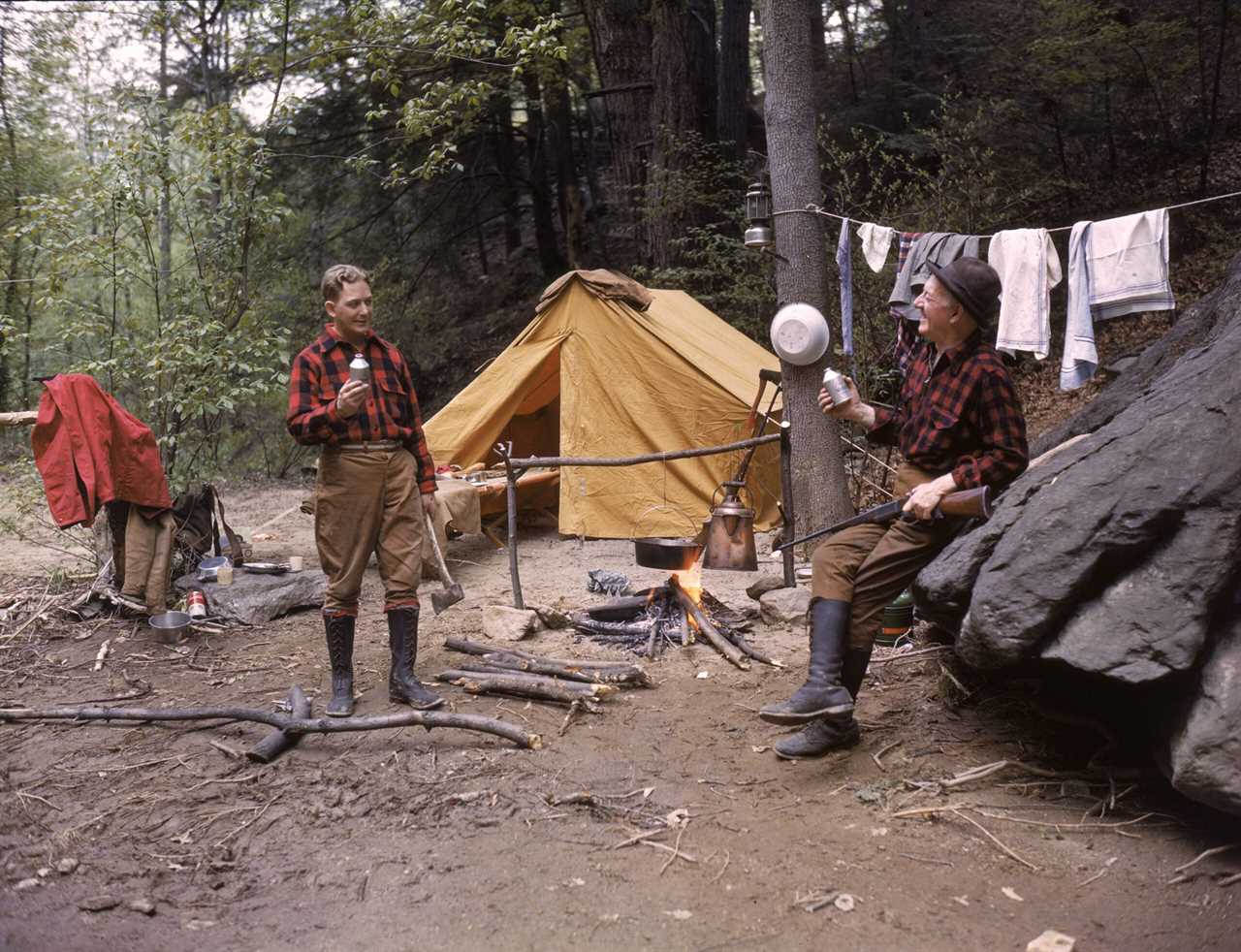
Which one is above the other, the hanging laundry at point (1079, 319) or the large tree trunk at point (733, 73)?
the large tree trunk at point (733, 73)

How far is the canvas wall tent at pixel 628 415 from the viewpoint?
760 centimetres

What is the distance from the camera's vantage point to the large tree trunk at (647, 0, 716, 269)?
10.3 metres

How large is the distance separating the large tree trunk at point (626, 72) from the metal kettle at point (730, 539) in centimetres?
613

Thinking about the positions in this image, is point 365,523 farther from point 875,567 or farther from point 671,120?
point 671,120

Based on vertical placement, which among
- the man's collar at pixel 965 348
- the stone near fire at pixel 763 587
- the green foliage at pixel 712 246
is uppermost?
the green foliage at pixel 712 246

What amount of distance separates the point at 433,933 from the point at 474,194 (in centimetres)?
1261

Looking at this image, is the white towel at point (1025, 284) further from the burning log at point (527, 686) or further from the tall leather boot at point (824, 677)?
the burning log at point (527, 686)

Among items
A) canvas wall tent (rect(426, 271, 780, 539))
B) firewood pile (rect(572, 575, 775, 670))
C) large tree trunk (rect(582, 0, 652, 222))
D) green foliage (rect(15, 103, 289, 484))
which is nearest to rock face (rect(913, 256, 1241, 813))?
firewood pile (rect(572, 575, 775, 670))

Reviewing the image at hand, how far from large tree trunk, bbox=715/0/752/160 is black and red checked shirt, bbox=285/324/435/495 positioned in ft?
28.8

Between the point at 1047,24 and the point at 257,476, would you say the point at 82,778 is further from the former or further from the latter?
the point at 1047,24

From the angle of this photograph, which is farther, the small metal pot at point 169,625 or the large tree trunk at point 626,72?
the large tree trunk at point 626,72

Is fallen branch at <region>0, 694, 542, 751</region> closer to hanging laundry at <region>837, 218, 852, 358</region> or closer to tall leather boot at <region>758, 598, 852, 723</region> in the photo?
tall leather boot at <region>758, 598, 852, 723</region>

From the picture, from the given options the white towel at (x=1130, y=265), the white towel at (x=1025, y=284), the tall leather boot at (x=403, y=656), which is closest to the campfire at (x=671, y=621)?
the tall leather boot at (x=403, y=656)

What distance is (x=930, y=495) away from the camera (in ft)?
10.5
